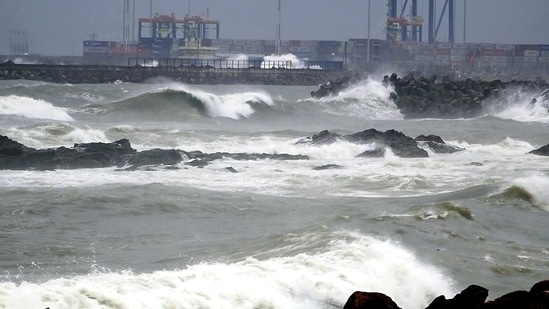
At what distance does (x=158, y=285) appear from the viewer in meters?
8.94

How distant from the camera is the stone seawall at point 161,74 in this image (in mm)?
60562

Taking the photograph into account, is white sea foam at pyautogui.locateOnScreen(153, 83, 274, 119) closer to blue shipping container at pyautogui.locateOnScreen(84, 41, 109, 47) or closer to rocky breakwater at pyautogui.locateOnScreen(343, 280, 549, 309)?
rocky breakwater at pyautogui.locateOnScreen(343, 280, 549, 309)

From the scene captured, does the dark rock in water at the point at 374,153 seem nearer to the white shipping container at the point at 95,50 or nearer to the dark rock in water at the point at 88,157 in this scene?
the dark rock in water at the point at 88,157

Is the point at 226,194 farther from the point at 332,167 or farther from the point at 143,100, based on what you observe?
the point at 143,100

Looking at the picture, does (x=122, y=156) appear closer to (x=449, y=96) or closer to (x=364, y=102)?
(x=449, y=96)

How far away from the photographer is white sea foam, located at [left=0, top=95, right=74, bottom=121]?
3575 cm

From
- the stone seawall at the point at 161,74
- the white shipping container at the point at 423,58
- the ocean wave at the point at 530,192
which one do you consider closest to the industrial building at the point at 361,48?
the white shipping container at the point at 423,58

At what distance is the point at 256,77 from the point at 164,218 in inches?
2297

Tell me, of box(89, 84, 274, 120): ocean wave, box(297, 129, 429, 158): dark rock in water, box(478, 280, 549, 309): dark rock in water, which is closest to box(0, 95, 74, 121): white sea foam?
box(89, 84, 274, 120): ocean wave

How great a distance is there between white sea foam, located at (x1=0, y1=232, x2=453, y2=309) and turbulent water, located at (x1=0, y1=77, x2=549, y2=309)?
0.02m

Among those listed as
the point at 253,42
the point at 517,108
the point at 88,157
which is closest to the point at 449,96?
the point at 517,108

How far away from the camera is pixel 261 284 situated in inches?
362

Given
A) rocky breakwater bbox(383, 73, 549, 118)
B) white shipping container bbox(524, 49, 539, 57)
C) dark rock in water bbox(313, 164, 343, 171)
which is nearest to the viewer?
dark rock in water bbox(313, 164, 343, 171)

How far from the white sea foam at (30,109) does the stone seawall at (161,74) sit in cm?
2228
